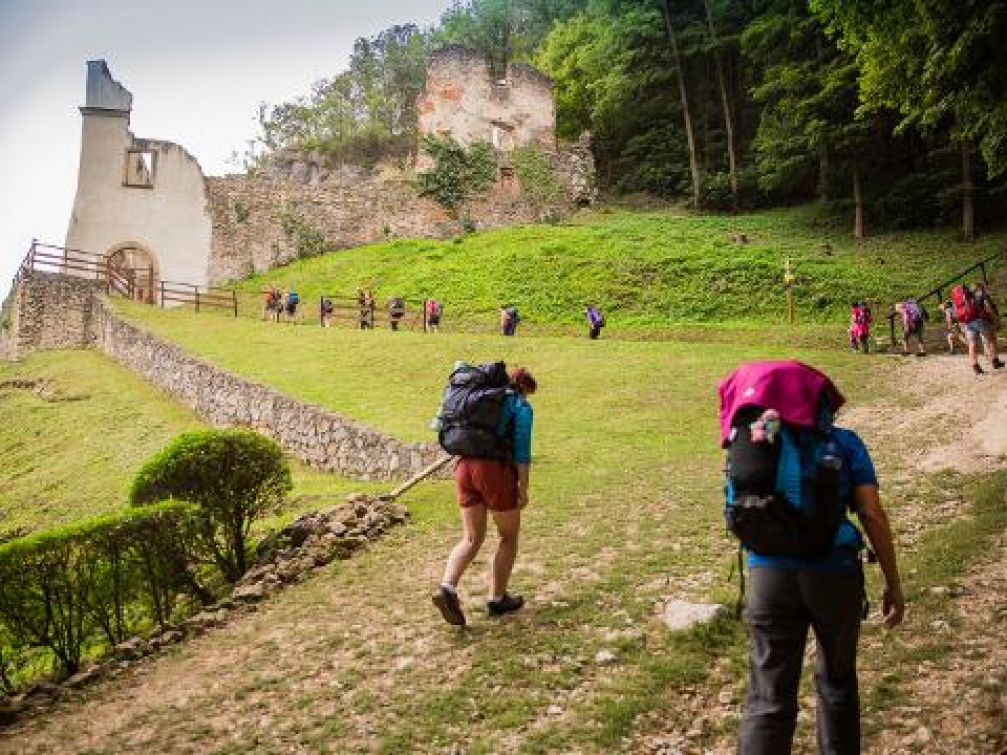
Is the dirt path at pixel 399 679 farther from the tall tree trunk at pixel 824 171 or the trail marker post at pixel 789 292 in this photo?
the tall tree trunk at pixel 824 171

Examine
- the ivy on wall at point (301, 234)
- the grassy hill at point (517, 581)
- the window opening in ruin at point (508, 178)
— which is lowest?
the grassy hill at point (517, 581)

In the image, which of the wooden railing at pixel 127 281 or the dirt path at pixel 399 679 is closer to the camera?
the dirt path at pixel 399 679

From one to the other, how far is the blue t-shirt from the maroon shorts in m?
2.04

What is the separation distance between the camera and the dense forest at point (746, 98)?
8.35 metres

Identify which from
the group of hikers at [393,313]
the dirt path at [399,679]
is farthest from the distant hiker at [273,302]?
the dirt path at [399,679]

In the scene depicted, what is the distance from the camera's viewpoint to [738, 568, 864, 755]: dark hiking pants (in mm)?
2861

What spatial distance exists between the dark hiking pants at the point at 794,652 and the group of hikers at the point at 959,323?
10533mm

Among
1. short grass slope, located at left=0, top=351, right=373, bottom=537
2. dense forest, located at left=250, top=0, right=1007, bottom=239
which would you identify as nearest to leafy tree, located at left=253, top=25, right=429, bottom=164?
dense forest, located at left=250, top=0, right=1007, bottom=239

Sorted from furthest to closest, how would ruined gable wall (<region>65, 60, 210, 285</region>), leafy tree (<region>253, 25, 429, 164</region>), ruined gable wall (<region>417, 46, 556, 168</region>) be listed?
leafy tree (<region>253, 25, 429, 164</region>)
ruined gable wall (<region>417, 46, 556, 168</region>)
ruined gable wall (<region>65, 60, 210, 285</region>)

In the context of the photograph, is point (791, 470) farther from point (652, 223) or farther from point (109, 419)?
point (652, 223)

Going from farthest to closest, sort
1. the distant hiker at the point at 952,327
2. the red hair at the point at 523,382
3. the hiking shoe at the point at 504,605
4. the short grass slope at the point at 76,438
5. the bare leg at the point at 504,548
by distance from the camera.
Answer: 1. the distant hiker at the point at 952,327
2. the short grass slope at the point at 76,438
3. the hiking shoe at the point at 504,605
4. the red hair at the point at 523,382
5. the bare leg at the point at 504,548

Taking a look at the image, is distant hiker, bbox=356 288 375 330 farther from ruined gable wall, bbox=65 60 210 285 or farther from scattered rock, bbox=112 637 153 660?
scattered rock, bbox=112 637 153 660

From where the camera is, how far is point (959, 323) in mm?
14367

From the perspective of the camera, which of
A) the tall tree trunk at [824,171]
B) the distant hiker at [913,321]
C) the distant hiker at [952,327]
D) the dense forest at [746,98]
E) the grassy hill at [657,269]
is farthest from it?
the tall tree trunk at [824,171]
